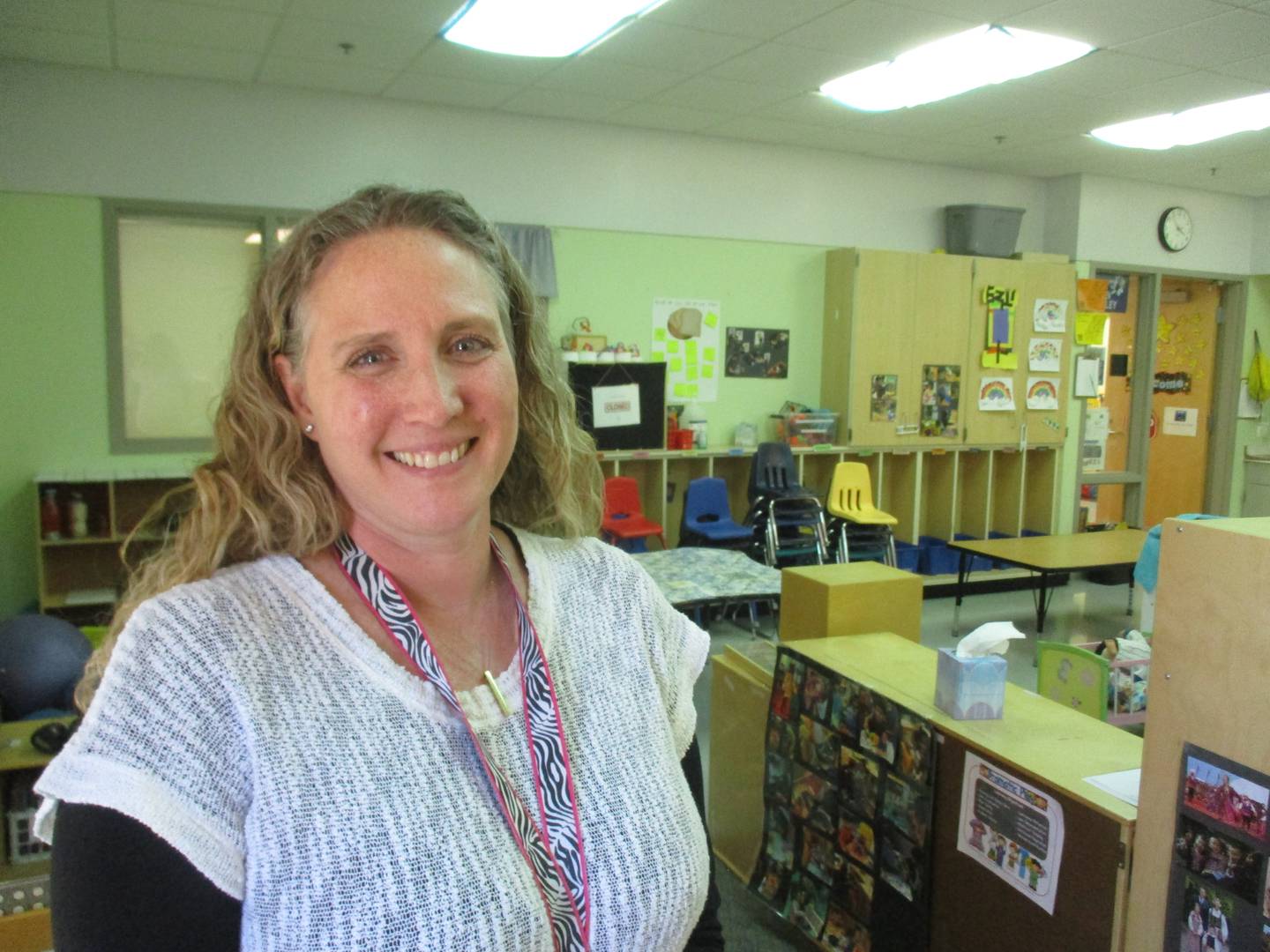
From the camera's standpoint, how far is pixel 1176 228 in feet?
25.1

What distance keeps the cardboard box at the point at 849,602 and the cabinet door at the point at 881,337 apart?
12.5 feet

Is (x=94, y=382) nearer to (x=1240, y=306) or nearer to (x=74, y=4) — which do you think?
(x=74, y=4)

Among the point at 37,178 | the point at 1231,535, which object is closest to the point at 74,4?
the point at 37,178

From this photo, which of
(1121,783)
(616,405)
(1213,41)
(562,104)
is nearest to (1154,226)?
(1213,41)

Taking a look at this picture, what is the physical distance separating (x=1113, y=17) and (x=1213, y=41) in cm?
70

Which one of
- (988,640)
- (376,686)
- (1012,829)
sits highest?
(376,686)

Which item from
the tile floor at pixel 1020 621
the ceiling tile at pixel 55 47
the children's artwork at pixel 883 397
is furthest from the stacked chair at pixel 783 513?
the ceiling tile at pixel 55 47

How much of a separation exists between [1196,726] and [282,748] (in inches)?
51.7

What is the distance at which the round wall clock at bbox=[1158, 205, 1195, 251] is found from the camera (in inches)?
298

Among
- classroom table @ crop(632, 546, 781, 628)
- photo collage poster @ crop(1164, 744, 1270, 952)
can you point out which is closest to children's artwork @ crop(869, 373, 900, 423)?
classroom table @ crop(632, 546, 781, 628)

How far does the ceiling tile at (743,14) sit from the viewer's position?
12.5 ft

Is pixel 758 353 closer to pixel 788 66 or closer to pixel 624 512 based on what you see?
pixel 624 512

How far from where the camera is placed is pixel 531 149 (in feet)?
18.8

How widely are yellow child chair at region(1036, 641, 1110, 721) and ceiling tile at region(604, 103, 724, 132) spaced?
12.9ft
